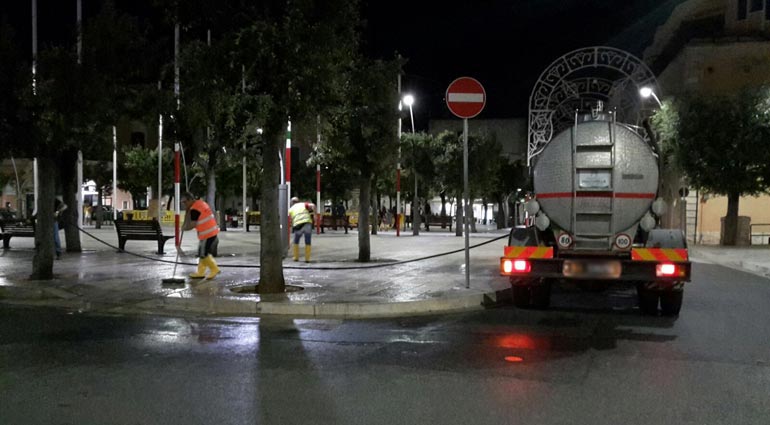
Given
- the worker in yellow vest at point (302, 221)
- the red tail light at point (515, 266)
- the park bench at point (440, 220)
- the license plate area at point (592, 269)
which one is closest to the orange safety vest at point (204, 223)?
the worker in yellow vest at point (302, 221)

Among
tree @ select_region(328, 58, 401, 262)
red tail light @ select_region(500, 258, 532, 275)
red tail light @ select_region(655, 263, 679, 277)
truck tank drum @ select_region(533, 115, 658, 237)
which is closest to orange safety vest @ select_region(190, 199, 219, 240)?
tree @ select_region(328, 58, 401, 262)

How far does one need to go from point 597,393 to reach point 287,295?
603 cm

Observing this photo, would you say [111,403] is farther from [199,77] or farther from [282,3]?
[282,3]

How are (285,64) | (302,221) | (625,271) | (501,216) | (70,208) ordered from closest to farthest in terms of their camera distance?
(625,271) → (285,64) → (302,221) → (70,208) → (501,216)

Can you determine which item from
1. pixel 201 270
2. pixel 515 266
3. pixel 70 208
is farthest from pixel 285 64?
pixel 70 208

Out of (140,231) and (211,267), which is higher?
(140,231)

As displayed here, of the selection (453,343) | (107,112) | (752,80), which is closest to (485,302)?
(453,343)

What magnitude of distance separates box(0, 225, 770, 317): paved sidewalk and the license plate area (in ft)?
6.35

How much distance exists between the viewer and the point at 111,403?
5297 mm

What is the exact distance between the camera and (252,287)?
11391 mm

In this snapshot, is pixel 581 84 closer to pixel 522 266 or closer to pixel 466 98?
pixel 466 98

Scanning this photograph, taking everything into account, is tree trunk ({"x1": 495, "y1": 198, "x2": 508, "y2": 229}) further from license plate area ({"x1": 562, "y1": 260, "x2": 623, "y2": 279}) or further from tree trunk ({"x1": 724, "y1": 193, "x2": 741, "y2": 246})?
license plate area ({"x1": 562, "y1": 260, "x2": 623, "y2": 279})

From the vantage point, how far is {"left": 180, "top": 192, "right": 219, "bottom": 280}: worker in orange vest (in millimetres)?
12172

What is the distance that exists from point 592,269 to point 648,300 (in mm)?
1260
